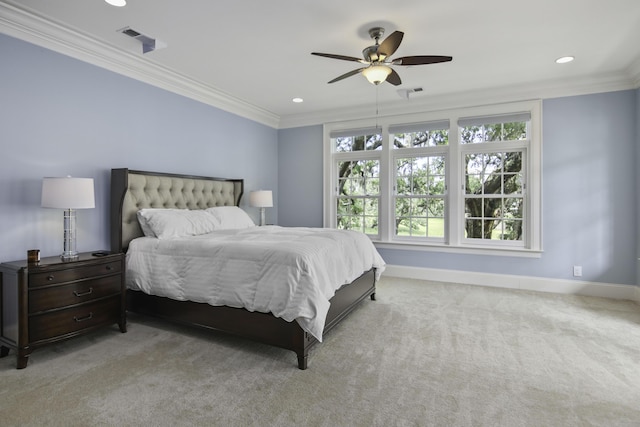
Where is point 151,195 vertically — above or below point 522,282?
above

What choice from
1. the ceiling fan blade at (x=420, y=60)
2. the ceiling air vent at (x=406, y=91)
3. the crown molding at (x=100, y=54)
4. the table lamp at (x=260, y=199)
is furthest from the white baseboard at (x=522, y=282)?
the crown molding at (x=100, y=54)

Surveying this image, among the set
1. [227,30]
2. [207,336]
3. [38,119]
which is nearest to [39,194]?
[38,119]

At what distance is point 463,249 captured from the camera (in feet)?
15.4

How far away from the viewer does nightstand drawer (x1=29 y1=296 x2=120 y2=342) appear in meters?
2.33

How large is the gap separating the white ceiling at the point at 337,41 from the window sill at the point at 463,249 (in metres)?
2.03

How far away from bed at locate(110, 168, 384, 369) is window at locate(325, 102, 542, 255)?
161 cm

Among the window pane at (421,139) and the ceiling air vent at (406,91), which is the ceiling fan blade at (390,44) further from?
the window pane at (421,139)

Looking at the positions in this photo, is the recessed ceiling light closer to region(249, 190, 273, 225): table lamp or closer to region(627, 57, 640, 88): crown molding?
region(627, 57, 640, 88): crown molding

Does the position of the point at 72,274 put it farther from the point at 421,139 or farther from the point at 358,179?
the point at 421,139

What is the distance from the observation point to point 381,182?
525 cm

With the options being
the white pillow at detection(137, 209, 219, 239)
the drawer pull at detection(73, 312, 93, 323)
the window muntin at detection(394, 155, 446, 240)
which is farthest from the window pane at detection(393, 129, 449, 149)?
the drawer pull at detection(73, 312, 93, 323)

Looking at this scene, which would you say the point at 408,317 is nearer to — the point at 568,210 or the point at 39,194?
the point at 568,210

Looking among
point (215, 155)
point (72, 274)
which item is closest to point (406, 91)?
point (215, 155)

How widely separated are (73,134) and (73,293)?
1470mm
